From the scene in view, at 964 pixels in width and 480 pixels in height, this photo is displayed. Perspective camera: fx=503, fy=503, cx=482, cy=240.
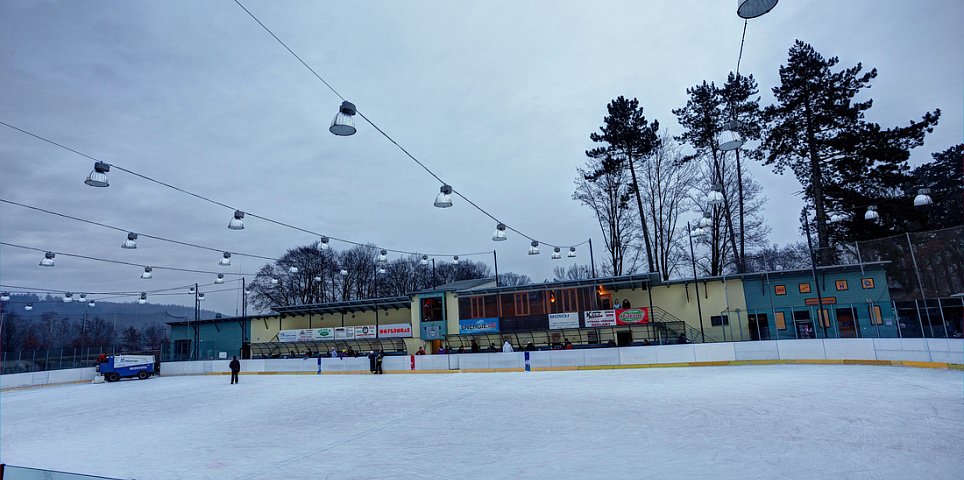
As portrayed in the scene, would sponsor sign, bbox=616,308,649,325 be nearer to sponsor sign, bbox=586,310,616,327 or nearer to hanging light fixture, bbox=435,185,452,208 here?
sponsor sign, bbox=586,310,616,327

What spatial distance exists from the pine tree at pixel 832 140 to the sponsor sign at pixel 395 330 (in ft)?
87.8

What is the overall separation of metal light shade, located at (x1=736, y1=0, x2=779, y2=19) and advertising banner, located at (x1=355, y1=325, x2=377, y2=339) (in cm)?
3621

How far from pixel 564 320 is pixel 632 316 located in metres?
4.23

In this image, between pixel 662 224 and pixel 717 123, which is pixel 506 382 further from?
pixel 717 123

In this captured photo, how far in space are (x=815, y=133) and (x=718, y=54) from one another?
23.3 feet

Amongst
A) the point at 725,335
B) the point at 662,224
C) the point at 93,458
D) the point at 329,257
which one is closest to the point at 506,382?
the point at 93,458

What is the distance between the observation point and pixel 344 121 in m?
8.45

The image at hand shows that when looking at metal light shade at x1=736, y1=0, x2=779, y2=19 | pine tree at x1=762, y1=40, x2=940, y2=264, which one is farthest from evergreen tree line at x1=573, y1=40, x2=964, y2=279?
metal light shade at x1=736, y1=0, x2=779, y2=19

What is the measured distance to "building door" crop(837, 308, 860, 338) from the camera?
21.2 meters

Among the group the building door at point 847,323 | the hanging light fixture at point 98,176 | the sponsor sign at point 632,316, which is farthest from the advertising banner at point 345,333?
the building door at point 847,323

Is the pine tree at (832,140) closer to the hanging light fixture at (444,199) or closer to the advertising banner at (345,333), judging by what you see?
the hanging light fixture at (444,199)

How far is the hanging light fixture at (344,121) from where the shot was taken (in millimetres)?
8391

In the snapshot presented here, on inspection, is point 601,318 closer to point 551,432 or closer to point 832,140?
point 832,140

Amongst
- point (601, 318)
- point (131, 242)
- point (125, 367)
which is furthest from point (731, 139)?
point (125, 367)
